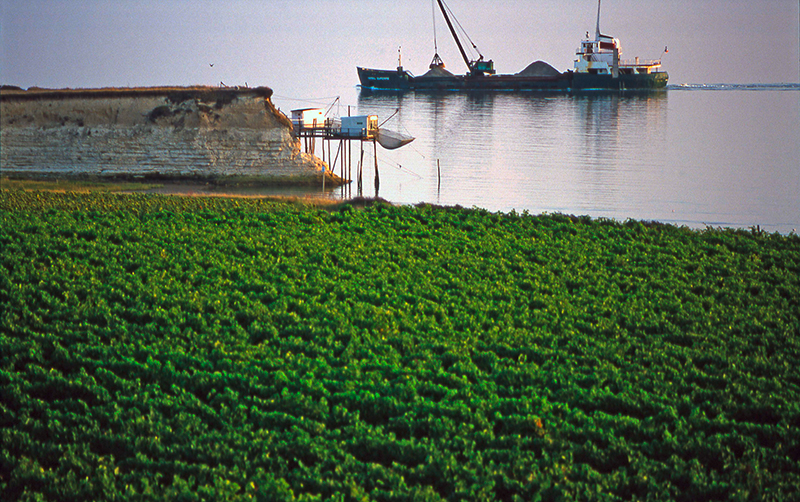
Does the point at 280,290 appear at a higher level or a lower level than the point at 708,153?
lower

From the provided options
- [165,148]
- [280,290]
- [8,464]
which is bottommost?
[8,464]

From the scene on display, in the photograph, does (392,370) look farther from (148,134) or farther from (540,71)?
(540,71)

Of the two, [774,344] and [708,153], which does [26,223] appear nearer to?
[774,344]

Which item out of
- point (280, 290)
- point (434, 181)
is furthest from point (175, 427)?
point (434, 181)

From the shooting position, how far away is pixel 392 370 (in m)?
10.8

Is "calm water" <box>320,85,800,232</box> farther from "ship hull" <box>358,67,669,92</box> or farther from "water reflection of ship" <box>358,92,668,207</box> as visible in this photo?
"ship hull" <box>358,67,669,92</box>

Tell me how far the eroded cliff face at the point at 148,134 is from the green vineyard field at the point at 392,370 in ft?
72.6

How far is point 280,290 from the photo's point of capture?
1480 cm

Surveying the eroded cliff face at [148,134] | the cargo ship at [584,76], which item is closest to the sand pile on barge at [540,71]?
the cargo ship at [584,76]

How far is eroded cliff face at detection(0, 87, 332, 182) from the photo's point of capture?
39.9 metres

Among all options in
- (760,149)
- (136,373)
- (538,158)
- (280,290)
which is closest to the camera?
(136,373)

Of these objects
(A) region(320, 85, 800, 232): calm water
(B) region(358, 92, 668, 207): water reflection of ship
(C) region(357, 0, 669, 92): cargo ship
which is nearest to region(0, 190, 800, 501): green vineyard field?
(A) region(320, 85, 800, 232): calm water

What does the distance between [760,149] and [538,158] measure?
2202 centimetres

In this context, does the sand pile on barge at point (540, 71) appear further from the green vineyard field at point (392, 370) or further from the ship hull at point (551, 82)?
the green vineyard field at point (392, 370)
